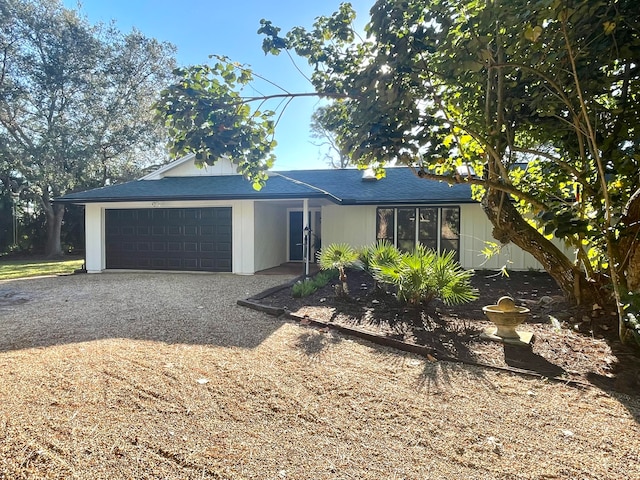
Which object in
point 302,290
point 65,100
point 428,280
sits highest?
point 65,100

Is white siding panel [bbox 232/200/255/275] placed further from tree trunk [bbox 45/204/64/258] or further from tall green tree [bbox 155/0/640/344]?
tree trunk [bbox 45/204/64/258]

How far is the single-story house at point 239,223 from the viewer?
11602 millimetres

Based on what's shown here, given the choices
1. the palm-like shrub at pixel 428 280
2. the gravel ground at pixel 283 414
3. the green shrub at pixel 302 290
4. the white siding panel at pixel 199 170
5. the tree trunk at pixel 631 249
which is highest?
the white siding panel at pixel 199 170

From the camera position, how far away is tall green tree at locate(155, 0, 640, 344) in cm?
357

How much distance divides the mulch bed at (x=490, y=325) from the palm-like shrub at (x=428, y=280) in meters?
0.30

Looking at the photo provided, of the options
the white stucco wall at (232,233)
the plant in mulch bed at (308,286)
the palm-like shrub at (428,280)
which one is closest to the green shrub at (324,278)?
the plant in mulch bed at (308,286)

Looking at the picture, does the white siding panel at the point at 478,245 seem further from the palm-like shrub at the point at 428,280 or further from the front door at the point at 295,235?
the palm-like shrub at the point at 428,280

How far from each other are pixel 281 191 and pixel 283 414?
8.49 metres

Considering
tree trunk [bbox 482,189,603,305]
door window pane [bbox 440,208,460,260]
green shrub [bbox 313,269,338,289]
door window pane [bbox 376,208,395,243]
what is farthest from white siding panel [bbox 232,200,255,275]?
tree trunk [bbox 482,189,603,305]

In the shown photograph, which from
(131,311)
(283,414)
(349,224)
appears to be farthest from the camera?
(349,224)

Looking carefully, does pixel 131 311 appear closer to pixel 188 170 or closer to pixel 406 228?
pixel 188 170

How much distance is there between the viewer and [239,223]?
11594 mm

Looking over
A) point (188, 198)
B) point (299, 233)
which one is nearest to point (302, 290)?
point (188, 198)

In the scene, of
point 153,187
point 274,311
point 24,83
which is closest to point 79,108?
point 24,83
